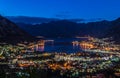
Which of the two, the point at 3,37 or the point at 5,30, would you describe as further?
the point at 5,30

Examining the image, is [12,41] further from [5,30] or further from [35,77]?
[35,77]

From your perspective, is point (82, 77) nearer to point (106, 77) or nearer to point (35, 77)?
point (106, 77)

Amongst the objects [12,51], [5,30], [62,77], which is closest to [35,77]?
[62,77]

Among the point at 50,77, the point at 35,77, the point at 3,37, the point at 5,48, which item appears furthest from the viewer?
the point at 3,37

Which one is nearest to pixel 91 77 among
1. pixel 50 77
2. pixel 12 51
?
pixel 50 77

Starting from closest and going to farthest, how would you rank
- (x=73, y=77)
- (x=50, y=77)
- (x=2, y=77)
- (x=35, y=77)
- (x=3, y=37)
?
(x=2, y=77)
(x=35, y=77)
(x=50, y=77)
(x=73, y=77)
(x=3, y=37)

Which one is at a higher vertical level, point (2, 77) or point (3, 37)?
point (3, 37)

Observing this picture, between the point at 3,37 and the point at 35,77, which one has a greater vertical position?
the point at 3,37

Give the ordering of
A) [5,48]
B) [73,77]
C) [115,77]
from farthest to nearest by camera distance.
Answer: [5,48] < [73,77] < [115,77]

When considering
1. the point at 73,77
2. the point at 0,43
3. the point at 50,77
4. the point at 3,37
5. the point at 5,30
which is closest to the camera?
the point at 50,77
